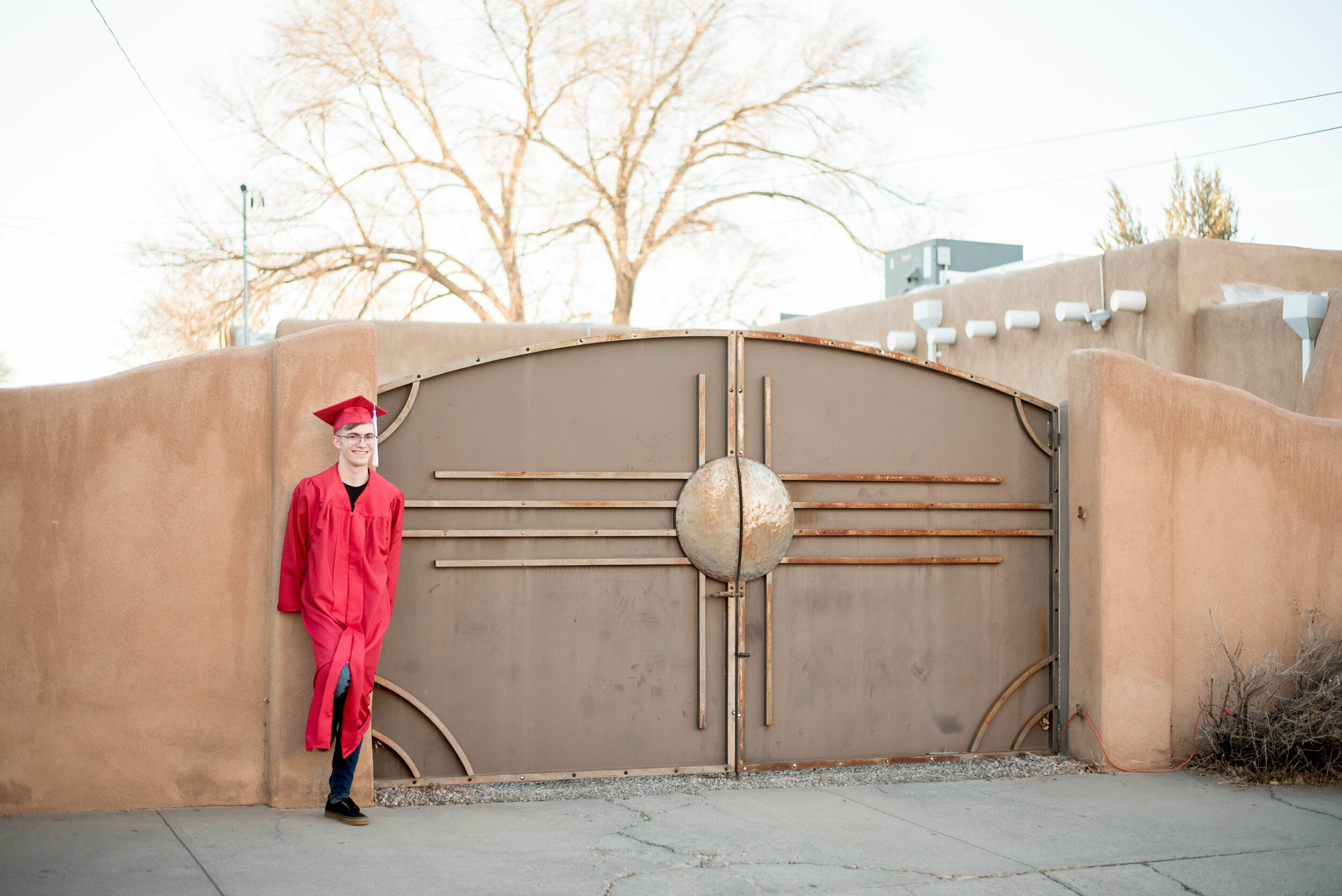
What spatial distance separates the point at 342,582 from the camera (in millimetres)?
5207

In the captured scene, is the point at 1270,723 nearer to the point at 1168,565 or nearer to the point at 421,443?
the point at 1168,565

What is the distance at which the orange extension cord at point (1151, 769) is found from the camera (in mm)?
6535

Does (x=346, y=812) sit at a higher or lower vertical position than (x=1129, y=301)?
lower

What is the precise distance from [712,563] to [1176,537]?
2.70 metres

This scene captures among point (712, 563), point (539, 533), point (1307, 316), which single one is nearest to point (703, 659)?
point (712, 563)

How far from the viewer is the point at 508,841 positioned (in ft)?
16.4

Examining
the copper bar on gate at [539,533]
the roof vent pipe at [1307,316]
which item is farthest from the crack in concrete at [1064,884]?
the roof vent pipe at [1307,316]

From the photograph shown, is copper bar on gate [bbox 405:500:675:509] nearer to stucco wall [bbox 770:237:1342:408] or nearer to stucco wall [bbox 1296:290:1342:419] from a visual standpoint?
stucco wall [bbox 770:237:1342:408]

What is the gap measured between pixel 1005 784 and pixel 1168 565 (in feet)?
5.13

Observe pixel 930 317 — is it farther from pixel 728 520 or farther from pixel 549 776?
pixel 549 776

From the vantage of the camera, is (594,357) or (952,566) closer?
(594,357)

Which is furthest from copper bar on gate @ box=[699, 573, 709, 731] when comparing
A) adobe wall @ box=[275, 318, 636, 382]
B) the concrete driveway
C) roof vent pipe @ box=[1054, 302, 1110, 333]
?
adobe wall @ box=[275, 318, 636, 382]

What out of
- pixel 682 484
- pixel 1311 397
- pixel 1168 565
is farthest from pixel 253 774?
pixel 1311 397

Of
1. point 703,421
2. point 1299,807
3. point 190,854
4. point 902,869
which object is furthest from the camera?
point 703,421
